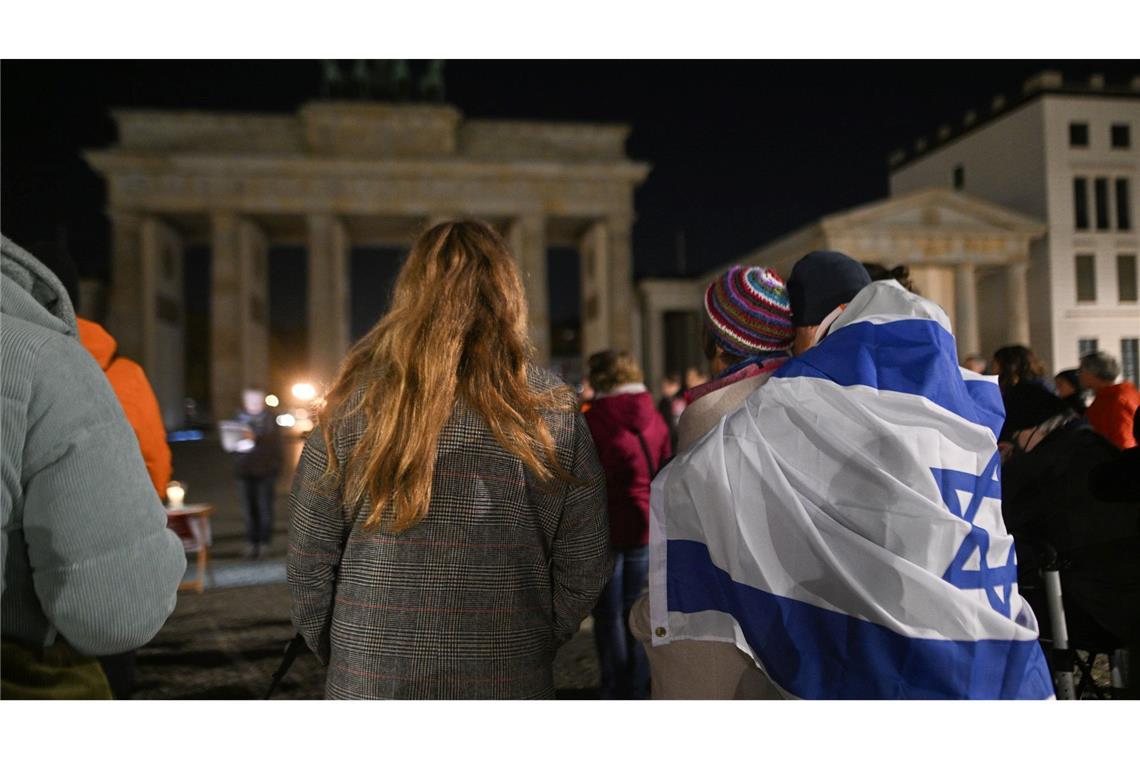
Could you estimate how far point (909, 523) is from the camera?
65.4 inches

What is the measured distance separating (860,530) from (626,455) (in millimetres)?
2566

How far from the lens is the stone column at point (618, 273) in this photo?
32219 mm

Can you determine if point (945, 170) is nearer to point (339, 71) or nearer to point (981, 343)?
point (981, 343)

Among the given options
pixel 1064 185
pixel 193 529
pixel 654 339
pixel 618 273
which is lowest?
pixel 193 529

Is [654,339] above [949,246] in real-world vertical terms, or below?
below

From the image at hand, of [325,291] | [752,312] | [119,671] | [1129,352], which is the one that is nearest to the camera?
[752,312]

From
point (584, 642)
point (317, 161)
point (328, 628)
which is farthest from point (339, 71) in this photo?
point (328, 628)

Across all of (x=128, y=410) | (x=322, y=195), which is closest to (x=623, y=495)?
(x=128, y=410)

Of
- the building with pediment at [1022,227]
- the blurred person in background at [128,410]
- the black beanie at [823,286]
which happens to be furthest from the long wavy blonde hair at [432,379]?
the building with pediment at [1022,227]

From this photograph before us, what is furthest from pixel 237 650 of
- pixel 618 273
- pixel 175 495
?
pixel 618 273

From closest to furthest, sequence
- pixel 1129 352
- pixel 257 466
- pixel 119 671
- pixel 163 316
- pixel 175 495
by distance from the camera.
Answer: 1. pixel 119 671
2. pixel 175 495
3. pixel 257 466
4. pixel 1129 352
5. pixel 163 316

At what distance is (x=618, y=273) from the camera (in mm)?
32531

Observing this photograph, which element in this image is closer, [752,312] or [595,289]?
[752,312]

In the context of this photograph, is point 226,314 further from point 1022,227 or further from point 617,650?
point 1022,227
